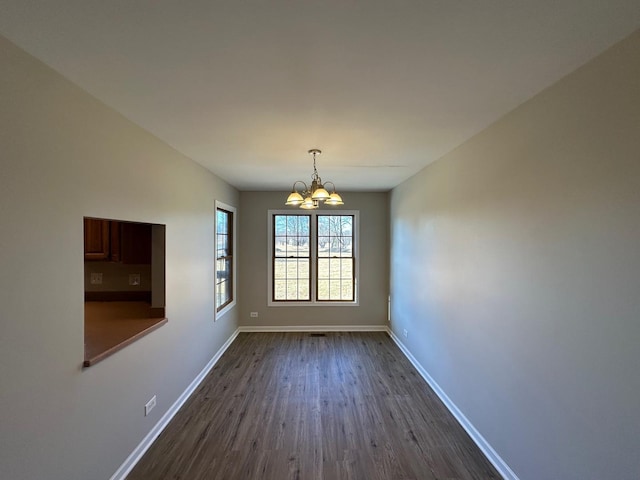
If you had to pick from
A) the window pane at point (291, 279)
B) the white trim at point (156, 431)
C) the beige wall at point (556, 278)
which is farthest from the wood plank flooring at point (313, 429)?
the window pane at point (291, 279)

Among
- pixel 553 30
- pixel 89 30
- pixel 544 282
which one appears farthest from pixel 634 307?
pixel 89 30

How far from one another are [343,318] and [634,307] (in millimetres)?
4518

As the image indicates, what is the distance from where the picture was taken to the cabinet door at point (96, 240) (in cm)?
304

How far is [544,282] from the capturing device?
1.76 meters

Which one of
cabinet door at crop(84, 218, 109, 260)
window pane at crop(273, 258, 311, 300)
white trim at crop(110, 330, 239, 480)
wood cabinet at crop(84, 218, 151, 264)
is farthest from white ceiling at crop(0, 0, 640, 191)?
window pane at crop(273, 258, 311, 300)

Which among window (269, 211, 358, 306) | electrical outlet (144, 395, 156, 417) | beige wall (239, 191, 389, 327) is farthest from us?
window (269, 211, 358, 306)

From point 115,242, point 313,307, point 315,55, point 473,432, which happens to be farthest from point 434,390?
point 115,242

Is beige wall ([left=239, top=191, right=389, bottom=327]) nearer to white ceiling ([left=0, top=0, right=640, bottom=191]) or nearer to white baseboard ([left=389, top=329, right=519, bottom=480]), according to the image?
white baseboard ([left=389, top=329, right=519, bottom=480])

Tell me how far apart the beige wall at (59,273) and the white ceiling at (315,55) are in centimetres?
21

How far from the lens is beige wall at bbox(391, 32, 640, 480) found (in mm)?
1325

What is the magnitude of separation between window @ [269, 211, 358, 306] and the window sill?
2.67 m

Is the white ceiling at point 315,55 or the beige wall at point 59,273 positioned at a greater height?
the white ceiling at point 315,55

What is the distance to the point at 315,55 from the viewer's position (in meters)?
1.41

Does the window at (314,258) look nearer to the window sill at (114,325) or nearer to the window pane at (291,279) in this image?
the window pane at (291,279)
